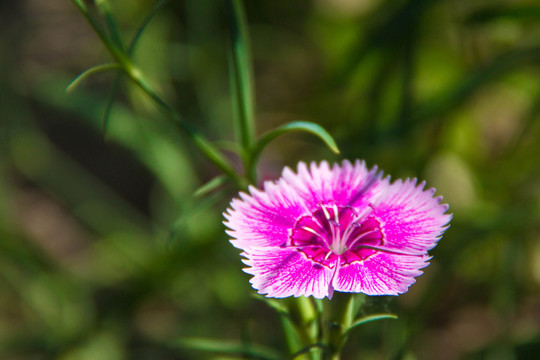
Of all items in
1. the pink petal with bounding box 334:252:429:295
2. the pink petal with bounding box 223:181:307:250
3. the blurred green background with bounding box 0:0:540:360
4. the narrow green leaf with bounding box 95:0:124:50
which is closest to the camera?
the pink petal with bounding box 334:252:429:295

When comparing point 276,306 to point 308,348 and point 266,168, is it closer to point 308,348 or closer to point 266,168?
point 308,348

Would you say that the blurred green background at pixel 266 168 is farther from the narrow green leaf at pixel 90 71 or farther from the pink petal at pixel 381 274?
the narrow green leaf at pixel 90 71

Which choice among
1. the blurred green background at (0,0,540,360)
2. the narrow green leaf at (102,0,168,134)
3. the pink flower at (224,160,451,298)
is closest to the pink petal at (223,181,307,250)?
the pink flower at (224,160,451,298)

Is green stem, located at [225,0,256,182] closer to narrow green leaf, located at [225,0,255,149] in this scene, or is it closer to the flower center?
narrow green leaf, located at [225,0,255,149]

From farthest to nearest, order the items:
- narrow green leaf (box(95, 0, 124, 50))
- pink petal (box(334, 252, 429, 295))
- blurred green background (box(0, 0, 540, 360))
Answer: blurred green background (box(0, 0, 540, 360))
narrow green leaf (box(95, 0, 124, 50))
pink petal (box(334, 252, 429, 295))

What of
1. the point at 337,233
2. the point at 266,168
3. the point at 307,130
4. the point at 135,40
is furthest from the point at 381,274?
the point at 266,168

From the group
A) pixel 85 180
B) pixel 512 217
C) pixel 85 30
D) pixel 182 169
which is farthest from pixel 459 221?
pixel 85 30

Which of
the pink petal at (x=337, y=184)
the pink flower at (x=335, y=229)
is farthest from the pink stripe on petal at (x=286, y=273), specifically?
the pink petal at (x=337, y=184)

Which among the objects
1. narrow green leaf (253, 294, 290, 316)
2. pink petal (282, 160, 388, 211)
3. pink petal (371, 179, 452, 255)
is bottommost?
narrow green leaf (253, 294, 290, 316)

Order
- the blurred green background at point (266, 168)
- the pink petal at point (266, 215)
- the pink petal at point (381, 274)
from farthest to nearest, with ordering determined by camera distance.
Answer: the blurred green background at point (266, 168) < the pink petal at point (266, 215) < the pink petal at point (381, 274)
